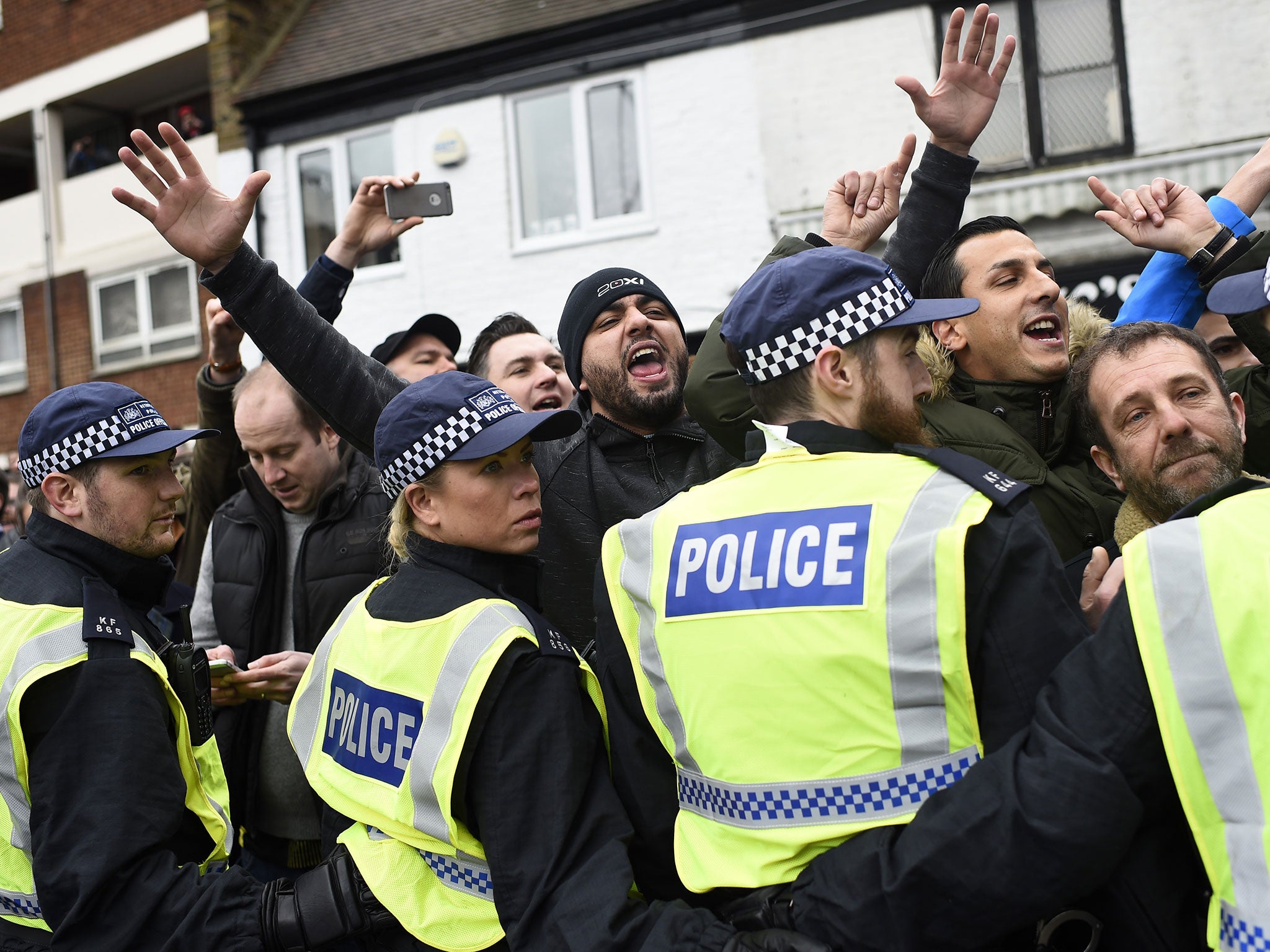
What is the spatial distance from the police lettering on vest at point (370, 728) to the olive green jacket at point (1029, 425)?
3.81 ft

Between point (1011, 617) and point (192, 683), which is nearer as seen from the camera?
point (1011, 617)

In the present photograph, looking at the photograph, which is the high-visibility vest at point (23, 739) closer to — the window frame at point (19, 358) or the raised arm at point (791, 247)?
the raised arm at point (791, 247)

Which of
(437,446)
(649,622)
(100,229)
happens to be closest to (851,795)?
(649,622)

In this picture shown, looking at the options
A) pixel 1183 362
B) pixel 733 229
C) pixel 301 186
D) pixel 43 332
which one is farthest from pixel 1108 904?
pixel 43 332

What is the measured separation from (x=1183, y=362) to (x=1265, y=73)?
815 centimetres

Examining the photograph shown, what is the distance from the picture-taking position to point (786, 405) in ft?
6.64

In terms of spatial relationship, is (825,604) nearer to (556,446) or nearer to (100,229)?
(556,446)

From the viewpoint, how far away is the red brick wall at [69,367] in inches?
521

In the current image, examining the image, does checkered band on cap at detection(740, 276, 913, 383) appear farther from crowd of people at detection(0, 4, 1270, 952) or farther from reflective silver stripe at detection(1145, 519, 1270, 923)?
reflective silver stripe at detection(1145, 519, 1270, 923)

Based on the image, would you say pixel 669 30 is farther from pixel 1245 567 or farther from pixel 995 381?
pixel 1245 567

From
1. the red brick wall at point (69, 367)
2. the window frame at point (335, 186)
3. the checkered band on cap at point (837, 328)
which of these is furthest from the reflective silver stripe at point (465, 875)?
the red brick wall at point (69, 367)

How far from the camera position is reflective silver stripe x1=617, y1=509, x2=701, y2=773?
6.27ft

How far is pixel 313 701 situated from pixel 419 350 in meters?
2.20

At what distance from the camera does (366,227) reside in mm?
3568
